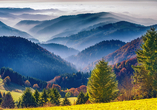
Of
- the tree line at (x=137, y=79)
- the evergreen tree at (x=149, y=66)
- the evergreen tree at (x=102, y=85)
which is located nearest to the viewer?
the evergreen tree at (x=102, y=85)

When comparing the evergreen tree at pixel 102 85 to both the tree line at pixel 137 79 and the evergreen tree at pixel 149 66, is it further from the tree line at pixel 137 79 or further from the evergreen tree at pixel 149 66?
the evergreen tree at pixel 149 66

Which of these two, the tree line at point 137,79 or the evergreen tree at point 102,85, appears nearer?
the evergreen tree at point 102,85

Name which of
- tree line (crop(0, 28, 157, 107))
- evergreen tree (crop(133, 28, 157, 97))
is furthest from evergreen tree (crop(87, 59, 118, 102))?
evergreen tree (crop(133, 28, 157, 97))

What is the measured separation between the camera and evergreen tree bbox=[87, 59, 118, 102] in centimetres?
3412

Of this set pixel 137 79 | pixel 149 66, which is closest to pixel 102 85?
pixel 149 66

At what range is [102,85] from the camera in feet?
114

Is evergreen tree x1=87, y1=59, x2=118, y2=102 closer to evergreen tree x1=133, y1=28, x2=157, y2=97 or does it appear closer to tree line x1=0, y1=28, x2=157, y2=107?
tree line x1=0, y1=28, x2=157, y2=107

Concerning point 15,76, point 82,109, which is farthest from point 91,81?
point 15,76

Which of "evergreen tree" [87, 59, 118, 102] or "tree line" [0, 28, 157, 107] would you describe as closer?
"evergreen tree" [87, 59, 118, 102]

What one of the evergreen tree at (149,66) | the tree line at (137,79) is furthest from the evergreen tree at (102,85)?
the evergreen tree at (149,66)

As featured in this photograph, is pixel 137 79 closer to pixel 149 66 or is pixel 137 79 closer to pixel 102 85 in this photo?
pixel 149 66

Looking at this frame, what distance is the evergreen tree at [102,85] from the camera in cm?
3412

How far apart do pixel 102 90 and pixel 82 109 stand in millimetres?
14592

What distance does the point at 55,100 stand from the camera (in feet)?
193
